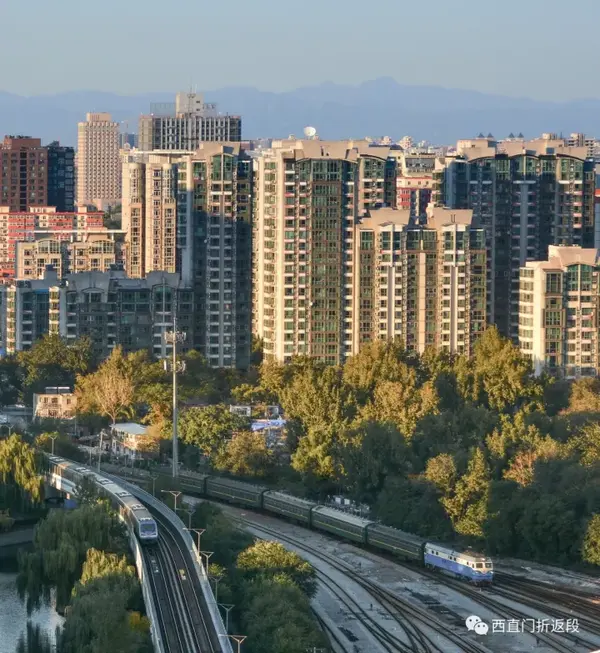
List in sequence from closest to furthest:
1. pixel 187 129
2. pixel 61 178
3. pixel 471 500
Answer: pixel 471 500 < pixel 61 178 < pixel 187 129

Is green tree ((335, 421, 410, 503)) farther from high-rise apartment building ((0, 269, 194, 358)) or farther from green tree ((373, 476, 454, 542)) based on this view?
high-rise apartment building ((0, 269, 194, 358))

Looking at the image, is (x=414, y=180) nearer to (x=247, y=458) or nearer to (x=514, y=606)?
(x=247, y=458)

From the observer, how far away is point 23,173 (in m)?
108

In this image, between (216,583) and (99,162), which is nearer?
(216,583)

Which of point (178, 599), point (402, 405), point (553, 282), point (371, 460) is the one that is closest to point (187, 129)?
point (553, 282)

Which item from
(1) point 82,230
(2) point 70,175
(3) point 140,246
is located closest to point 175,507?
(3) point 140,246

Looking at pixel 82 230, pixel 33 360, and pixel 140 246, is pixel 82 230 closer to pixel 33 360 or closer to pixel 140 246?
pixel 140 246

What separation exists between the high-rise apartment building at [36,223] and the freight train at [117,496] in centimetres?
5489

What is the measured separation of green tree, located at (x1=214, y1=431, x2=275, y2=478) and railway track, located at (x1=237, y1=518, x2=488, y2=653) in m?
8.53

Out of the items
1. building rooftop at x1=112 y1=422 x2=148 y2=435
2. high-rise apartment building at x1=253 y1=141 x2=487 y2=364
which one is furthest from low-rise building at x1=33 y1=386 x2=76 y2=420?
high-rise apartment building at x1=253 y1=141 x2=487 y2=364

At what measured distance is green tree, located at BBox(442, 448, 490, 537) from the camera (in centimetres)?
4316

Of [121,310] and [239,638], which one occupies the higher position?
[121,310]

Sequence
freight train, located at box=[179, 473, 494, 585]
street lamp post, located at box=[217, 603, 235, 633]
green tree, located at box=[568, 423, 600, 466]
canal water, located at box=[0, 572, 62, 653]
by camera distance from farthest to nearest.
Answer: green tree, located at box=[568, 423, 600, 466] → freight train, located at box=[179, 473, 494, 585] → canal water, located at box=[0, 572, 62, 653] → street lamp post, located at box=[217, 603, 235, 633]

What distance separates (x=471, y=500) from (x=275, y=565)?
27.2 ft
